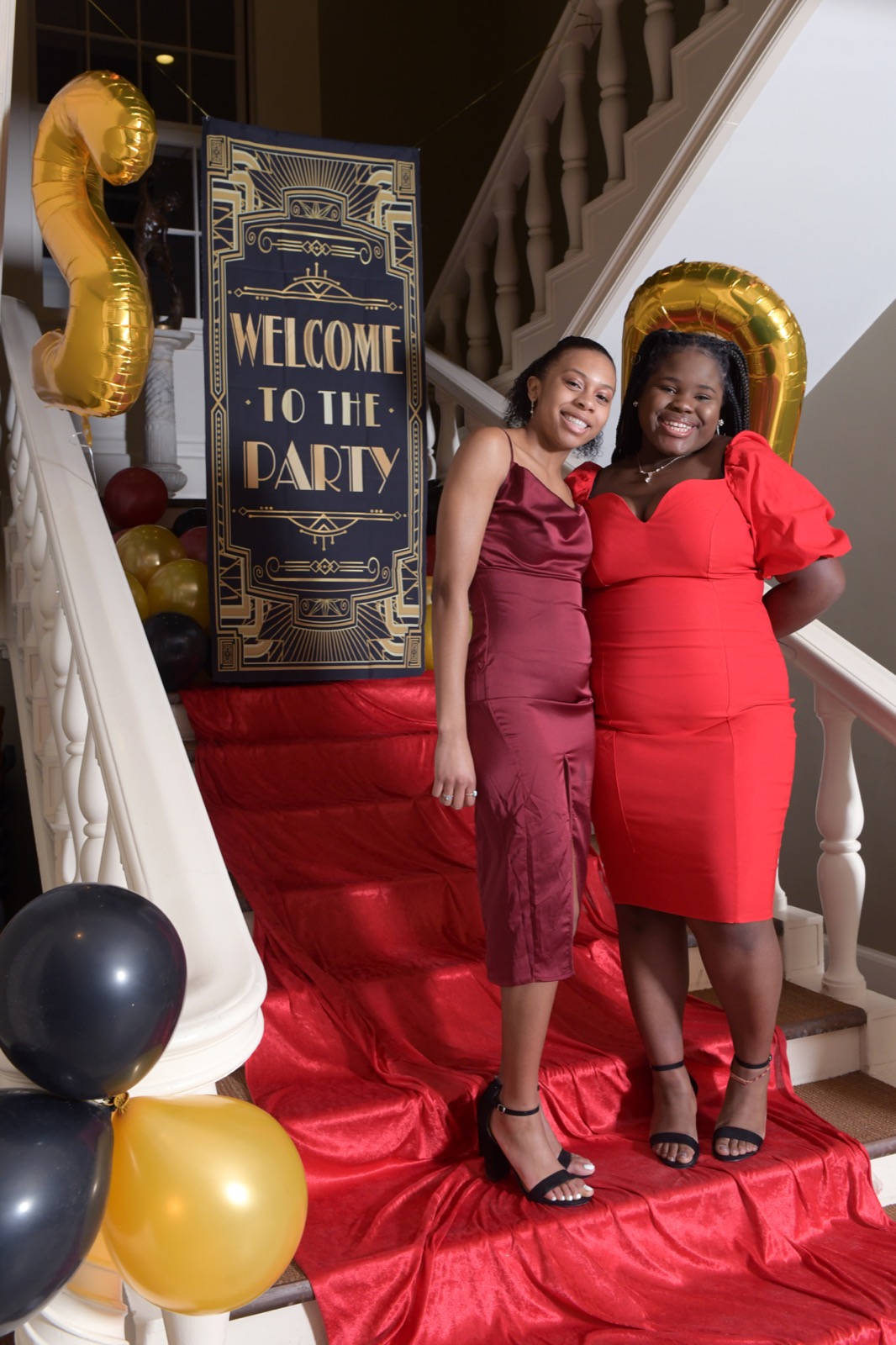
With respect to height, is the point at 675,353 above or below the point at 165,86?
below

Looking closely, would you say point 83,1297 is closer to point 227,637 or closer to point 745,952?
point 745,952

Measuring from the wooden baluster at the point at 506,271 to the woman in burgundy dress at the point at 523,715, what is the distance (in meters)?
2.29

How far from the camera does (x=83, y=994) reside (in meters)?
0.85

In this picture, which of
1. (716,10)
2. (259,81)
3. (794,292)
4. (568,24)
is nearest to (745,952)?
(794,292)

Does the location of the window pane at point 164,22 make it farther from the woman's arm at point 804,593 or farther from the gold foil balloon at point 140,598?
the woman's arm at point 804,593

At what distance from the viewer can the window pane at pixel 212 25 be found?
18.3 ft

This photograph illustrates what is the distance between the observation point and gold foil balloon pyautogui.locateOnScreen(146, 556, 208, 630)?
123 inches

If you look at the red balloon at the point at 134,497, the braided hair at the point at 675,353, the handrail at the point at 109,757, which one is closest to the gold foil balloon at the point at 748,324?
the braided hair at the point at 675,353

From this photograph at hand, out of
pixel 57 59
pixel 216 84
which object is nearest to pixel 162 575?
pixel 57 59

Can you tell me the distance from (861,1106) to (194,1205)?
61.8 inches

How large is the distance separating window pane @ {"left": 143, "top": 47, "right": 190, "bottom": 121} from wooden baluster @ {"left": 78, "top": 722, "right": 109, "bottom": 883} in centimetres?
476

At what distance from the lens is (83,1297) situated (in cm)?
118

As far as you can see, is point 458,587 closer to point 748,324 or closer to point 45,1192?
point 748,324

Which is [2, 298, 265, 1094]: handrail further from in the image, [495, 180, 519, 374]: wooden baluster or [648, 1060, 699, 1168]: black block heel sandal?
[495, 180, 519, 374]: wooden baluster
